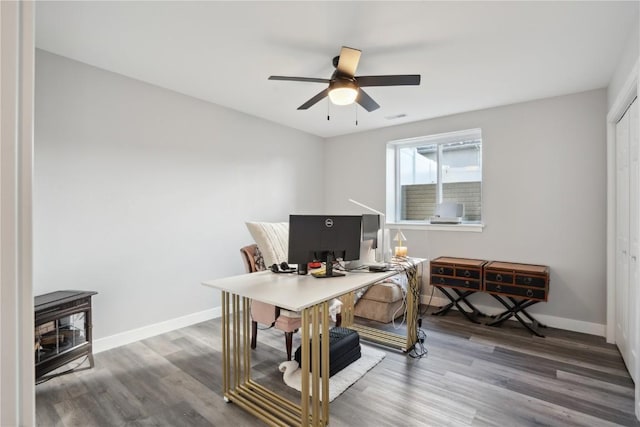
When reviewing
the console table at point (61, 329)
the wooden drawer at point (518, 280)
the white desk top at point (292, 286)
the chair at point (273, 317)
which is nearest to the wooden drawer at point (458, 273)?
the wooden drawer at point (518, 280)

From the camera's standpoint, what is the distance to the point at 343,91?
2.42 meters

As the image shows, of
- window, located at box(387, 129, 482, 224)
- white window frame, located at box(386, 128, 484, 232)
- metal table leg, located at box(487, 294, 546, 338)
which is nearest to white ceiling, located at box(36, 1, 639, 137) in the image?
white window frame, located at box(386, 128, 484, 232)

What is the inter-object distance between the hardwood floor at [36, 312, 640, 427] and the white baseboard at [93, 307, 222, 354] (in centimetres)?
8

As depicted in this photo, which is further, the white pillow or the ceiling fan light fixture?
the white pillow

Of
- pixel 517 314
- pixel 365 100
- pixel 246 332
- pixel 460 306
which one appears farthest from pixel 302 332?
pixel 517 314

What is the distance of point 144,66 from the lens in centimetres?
281

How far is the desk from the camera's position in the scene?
179 cm

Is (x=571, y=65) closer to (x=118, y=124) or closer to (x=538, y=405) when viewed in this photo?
(x=538, y=405)

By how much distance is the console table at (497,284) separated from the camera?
10.6 feet

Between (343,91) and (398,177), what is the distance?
2.71 m

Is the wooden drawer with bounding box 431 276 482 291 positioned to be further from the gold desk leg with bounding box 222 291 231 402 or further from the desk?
the gold desk leg with bounding box 222 291 231 402

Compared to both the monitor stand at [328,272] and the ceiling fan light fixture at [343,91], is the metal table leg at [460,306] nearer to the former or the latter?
the monitor stand at [328,272]

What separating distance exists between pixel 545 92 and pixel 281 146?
331 cm

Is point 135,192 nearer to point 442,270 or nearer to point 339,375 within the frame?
point 339,375
